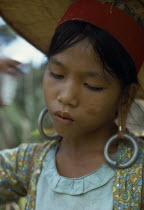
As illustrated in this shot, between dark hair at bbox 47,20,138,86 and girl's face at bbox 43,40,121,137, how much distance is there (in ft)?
0.07

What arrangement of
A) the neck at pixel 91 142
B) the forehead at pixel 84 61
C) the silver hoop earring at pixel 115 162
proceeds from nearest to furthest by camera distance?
the forehead at pixel 84 61
the silver hoop earring at pixel 115 162
the neck at pixel 91 142

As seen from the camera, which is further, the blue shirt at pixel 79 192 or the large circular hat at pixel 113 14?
the blue shirt at pixel 79 192

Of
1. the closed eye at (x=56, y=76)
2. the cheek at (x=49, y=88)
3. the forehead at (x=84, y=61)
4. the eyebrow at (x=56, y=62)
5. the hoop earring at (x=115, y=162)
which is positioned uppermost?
the forehead at (x=84, y=61)

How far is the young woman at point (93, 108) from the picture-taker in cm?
135

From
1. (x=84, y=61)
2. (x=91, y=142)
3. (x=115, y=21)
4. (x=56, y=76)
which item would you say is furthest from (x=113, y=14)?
(x=91, y=142)

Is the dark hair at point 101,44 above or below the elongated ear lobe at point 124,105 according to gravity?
above

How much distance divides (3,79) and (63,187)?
48 centimetres

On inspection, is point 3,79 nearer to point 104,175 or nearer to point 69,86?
point 69,86

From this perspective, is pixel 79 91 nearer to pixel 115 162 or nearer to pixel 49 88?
pixel 49 88

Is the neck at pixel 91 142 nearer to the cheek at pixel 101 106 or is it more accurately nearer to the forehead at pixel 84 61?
the cheek at pixel 101 106

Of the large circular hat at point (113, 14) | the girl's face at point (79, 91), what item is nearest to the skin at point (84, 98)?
the girl's face at point (79, 91)

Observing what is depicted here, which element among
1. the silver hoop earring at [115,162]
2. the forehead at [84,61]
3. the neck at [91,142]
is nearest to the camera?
the forehead at [84,61]

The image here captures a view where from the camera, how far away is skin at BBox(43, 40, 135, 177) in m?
1.35

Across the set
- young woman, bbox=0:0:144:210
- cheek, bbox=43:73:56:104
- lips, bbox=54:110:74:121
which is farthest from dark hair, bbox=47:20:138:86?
lips, bbox=54:110:74:121
